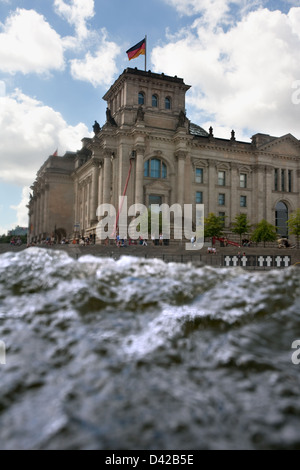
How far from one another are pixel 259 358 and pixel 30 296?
4.26 metres

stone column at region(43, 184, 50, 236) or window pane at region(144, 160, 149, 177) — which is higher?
window pane at region(144, 160, 149, 177)

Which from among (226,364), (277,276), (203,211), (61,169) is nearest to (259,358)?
(226,364)

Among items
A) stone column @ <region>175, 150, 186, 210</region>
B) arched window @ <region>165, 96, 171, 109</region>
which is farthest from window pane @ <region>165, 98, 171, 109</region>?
stone column @ <region>175, 150, 186, 210</region>

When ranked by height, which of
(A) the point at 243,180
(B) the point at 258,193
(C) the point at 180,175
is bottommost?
(B) the point at 258,193

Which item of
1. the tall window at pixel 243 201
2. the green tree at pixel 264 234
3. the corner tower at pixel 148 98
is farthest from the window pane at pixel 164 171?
the green tree at pixel 264 234

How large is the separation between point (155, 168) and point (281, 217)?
22965mm

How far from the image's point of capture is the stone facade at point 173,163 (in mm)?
54938

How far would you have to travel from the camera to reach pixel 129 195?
54531mm

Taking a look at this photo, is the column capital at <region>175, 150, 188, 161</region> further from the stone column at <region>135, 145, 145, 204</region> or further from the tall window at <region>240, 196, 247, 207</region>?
the tall window at <region>240, 196, 247, 207</region>

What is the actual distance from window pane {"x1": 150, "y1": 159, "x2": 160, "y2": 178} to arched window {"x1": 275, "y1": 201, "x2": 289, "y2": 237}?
21315 mm

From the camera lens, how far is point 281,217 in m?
64.9

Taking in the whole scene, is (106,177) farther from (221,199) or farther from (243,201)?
(243,201)

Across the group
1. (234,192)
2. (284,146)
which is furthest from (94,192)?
(284,146)

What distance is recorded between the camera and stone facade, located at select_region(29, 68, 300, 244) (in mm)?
54938
